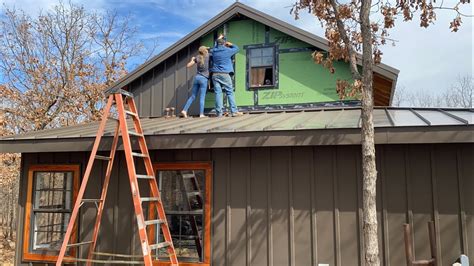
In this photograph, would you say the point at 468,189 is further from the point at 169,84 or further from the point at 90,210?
the point at 169,84

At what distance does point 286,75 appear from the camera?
8930mm

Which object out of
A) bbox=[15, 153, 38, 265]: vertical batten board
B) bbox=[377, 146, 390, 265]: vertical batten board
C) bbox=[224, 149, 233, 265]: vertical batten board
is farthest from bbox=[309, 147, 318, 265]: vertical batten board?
bbox=[15, 153, 38, 265]: vertical batten board

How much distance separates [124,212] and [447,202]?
4756 mm

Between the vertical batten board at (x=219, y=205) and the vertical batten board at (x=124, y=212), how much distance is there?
1.35m

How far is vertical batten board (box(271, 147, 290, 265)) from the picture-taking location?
19.6ft

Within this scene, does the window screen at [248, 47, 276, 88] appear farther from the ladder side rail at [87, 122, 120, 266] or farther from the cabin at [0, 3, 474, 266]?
the ladder side rail at [87, 122, 120, 266]

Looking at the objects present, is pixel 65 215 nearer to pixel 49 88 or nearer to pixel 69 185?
pixel 69 185

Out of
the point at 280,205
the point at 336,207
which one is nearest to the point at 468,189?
the point at 336,207

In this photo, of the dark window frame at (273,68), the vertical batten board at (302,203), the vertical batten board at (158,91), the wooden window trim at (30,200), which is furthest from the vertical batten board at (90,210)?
the dark window frame at (273,68)

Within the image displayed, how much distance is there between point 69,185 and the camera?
7.34 metres

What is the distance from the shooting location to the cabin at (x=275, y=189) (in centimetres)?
542

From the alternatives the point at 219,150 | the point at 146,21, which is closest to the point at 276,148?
the point at 219,150

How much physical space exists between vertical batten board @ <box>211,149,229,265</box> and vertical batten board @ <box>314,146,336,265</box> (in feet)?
4.51

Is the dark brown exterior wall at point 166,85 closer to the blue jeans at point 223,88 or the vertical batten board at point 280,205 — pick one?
the blue jeans at point 223,88
